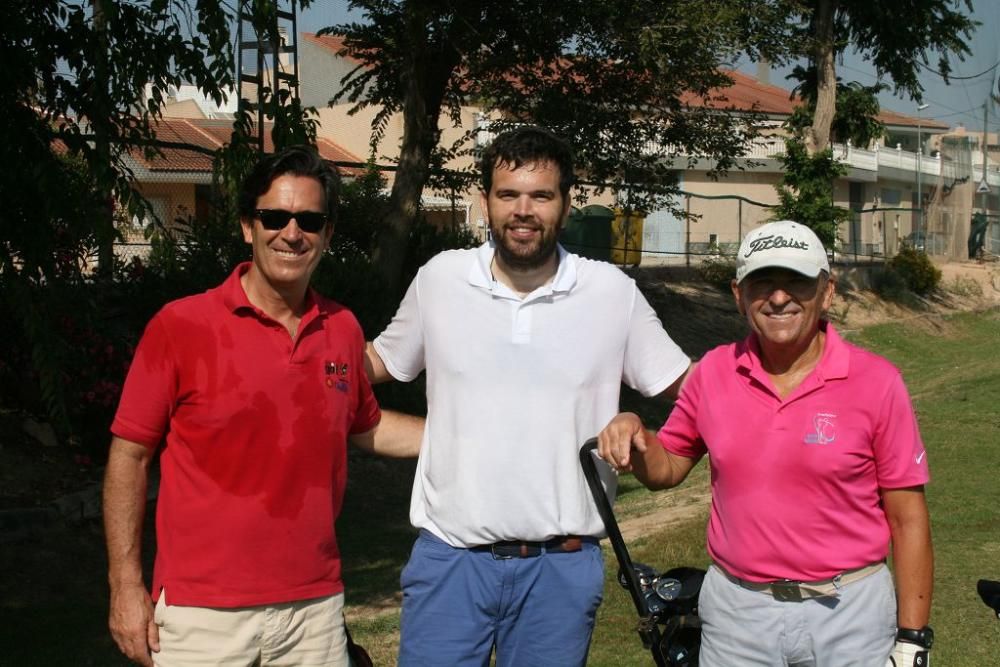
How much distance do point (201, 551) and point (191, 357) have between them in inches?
20.9

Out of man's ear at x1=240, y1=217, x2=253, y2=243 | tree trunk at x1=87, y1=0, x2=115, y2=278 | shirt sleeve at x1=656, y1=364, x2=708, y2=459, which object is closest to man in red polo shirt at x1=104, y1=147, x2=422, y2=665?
man's ear at x1=240, y1=217, x2=253, y2=243

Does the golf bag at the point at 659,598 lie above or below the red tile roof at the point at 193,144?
below

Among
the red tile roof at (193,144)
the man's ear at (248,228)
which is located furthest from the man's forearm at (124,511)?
the red tile roof at (193,144)

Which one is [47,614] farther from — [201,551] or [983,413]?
[983,413]

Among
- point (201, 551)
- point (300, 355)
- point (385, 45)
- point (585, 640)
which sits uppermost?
point (385, 45)

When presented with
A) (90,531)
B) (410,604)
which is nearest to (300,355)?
(410,604)

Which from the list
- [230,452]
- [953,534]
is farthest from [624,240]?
[230,452]

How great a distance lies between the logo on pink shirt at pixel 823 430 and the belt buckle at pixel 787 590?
1.25 feet

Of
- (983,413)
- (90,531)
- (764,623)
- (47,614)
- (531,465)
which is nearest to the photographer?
(764,623)

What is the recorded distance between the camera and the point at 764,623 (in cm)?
331

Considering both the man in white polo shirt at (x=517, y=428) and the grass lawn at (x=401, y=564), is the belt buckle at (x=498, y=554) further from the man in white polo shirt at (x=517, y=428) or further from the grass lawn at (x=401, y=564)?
the grass lawn at (x=401, y=564)

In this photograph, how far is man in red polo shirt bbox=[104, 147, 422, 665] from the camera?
3.34 m

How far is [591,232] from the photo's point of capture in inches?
950

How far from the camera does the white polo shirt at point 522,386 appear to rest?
3572 millimetres
